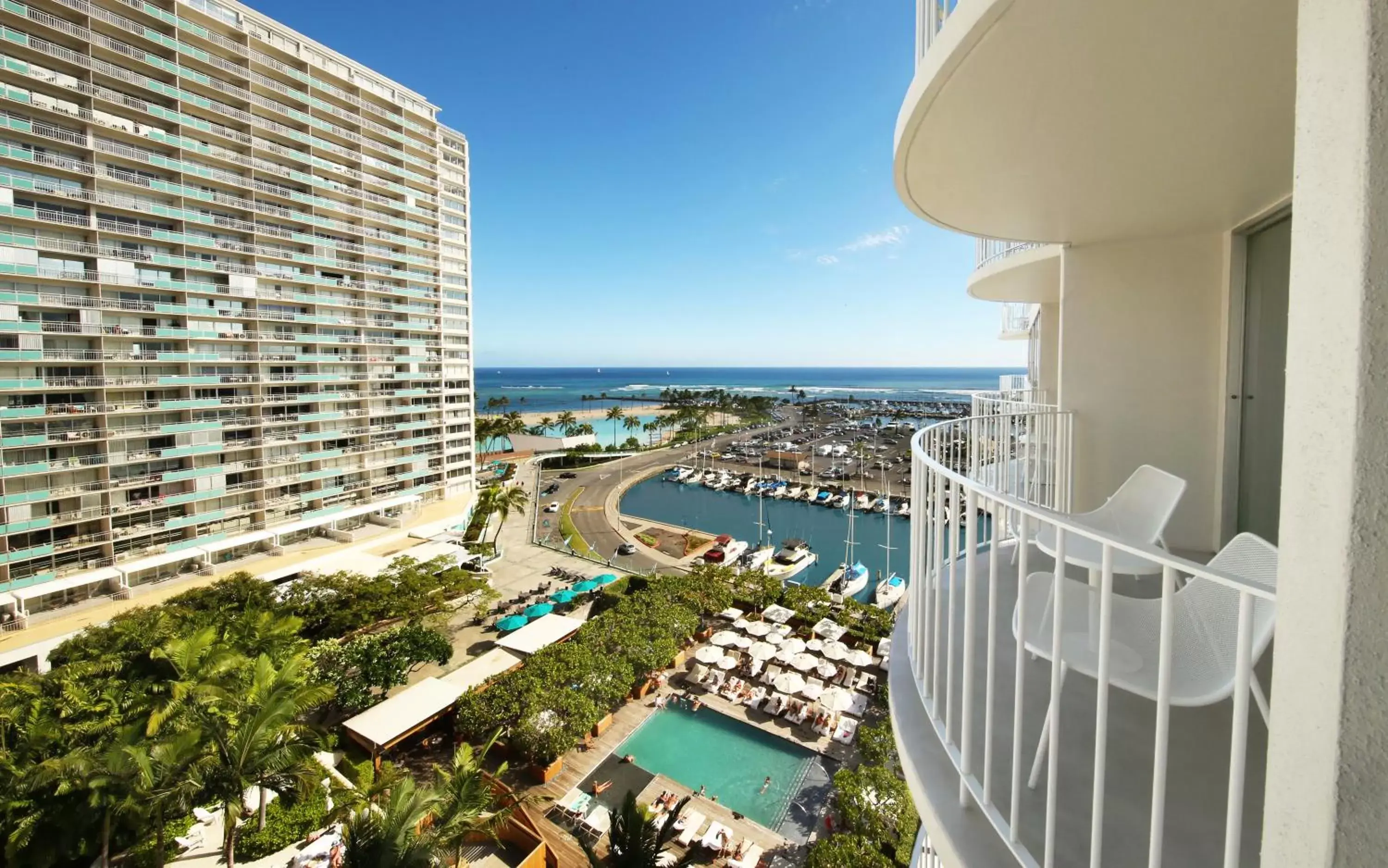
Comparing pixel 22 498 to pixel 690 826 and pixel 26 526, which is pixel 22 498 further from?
pixel 690 826

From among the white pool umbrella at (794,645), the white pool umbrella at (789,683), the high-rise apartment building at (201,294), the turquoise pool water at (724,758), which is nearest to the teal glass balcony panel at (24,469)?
the high-rise apartment building at (201,294)

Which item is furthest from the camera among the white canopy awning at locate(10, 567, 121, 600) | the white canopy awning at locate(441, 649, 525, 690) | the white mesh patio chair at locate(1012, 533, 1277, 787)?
the white canopy awning at locate(10, 567, 121, 600)

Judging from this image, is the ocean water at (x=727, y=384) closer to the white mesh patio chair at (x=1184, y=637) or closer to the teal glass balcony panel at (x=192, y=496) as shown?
the teal glass balcony panel at (x=192, y=496)

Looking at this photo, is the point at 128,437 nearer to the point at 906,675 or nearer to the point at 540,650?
the point at 540,650

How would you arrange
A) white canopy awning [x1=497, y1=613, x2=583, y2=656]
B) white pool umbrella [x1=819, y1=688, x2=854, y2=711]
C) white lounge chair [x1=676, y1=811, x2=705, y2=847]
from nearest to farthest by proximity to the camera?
white lounge chair [x1=676, y1=811, x2=705, y2=847] < white pool umbrella [x1=819, y1=688, x2=854, y2=711] < white canopy awning [x1=497, y1=613, x2=583, y2=656]

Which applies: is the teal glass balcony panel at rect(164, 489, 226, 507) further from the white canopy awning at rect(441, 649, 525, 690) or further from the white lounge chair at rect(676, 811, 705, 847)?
the white lounge chair at rect(676, 811, 705, 847)

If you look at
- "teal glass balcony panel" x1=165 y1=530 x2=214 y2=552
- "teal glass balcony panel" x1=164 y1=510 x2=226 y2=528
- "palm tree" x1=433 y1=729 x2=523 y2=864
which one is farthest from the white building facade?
"teal glass balcony panel" x1=164 y1=510 x2=226 y2=528

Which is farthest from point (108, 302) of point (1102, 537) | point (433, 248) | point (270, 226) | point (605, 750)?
point (1102, 537)
